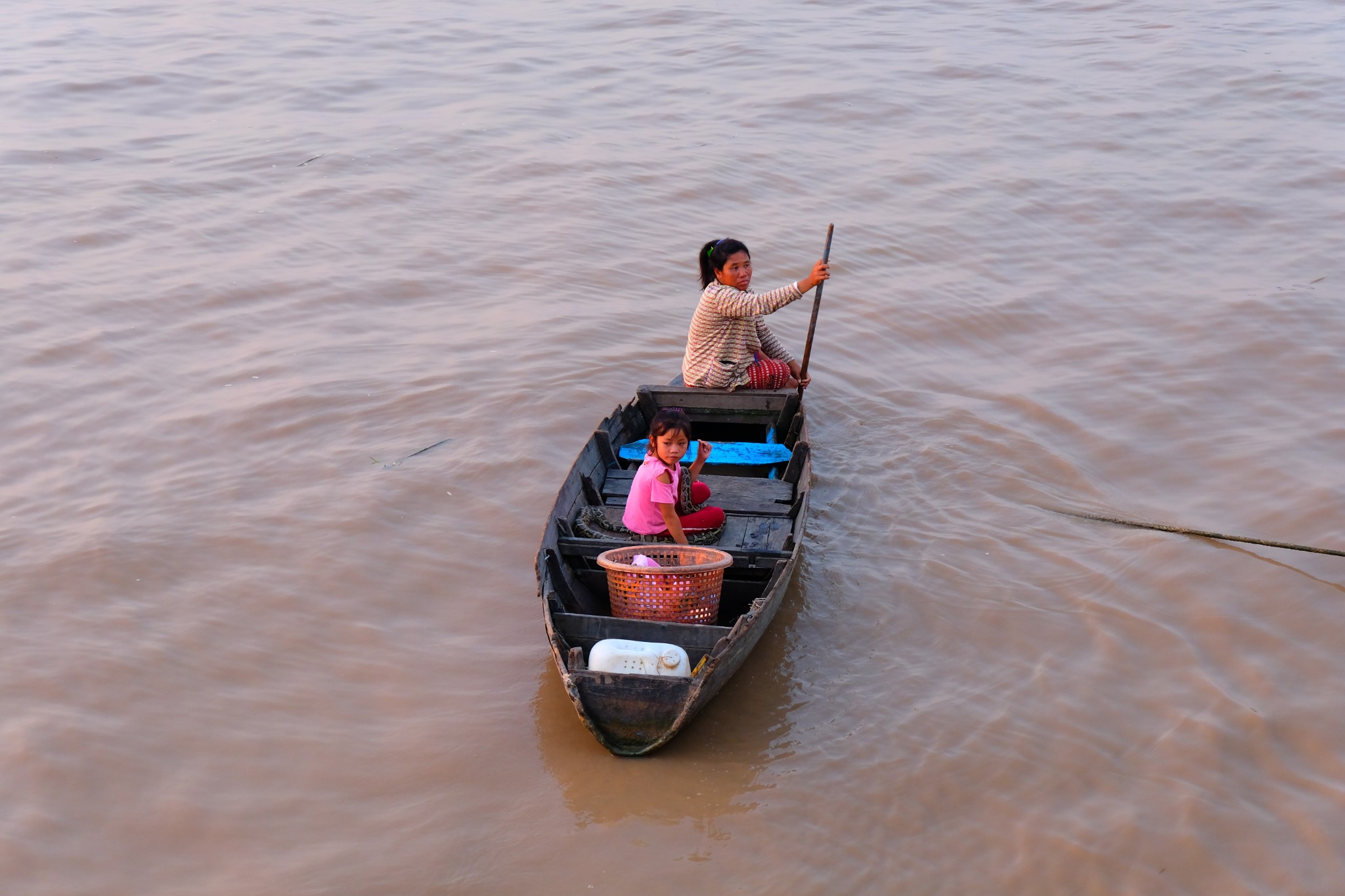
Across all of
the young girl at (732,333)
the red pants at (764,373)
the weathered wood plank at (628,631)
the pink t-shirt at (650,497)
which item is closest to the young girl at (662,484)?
the pink t-shirt at (650,497)

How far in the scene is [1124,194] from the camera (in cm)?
973

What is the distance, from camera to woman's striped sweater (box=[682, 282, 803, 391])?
6188 millimetres

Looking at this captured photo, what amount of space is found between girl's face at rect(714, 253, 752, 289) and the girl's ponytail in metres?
0.02

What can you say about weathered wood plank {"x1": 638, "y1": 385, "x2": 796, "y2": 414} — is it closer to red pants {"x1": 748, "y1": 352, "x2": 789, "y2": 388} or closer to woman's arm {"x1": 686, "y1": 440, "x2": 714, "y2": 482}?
red pants {"x1": 748, "y1": 352, "x2": 789, "y2": 388}

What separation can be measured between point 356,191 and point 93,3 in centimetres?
837

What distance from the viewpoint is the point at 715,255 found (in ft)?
20.1

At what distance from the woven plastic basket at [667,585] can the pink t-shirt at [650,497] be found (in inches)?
13.3

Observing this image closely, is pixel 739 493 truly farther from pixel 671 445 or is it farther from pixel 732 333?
pixel 732 333

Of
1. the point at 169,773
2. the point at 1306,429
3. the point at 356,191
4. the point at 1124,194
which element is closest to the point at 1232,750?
the point at 1306,429

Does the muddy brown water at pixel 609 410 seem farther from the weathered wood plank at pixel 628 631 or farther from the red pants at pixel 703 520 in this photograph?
the red pants at pixel 703 520

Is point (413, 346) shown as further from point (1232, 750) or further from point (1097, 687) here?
point (1232, 750)

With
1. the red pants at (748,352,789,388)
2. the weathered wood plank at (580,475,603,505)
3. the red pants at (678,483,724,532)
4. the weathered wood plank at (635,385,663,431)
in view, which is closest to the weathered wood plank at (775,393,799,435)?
the red pants at (748,352,789,388)

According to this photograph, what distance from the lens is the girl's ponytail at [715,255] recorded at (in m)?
6.06

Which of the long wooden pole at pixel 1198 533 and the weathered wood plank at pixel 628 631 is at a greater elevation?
the weathered wood plank at pixel 628 631
